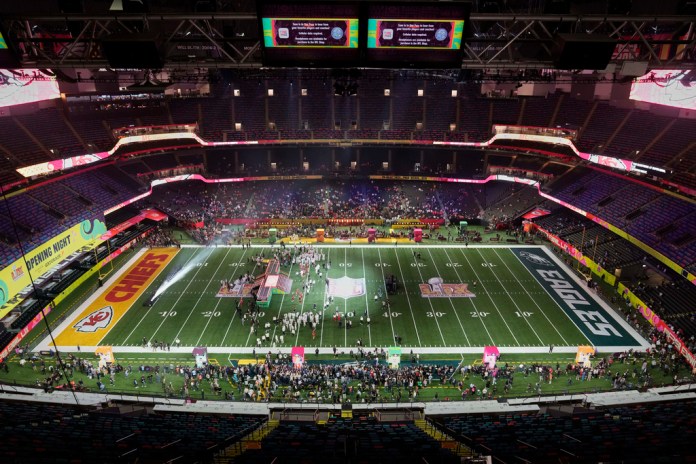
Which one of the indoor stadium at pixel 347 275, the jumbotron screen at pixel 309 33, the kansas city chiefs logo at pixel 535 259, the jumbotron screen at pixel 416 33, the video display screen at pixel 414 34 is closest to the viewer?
the jumbotron screen at pixel 309 33

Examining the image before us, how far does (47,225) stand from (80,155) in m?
11.4

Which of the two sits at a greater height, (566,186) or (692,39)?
(692,39)

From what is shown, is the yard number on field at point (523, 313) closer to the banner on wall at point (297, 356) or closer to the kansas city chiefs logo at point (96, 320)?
the banner on wall at point (297, 356)

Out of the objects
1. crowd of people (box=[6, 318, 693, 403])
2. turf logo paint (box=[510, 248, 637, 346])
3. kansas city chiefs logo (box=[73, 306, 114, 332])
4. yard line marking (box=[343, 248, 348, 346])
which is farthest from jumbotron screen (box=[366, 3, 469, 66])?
kansas city chiefs logo (box=[73, 306, 114, 332])

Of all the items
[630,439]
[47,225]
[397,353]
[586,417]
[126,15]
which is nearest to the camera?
[126,15]

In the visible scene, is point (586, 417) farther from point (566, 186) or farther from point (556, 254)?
point (566, 186)

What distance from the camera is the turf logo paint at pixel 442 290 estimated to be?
34.4 meters

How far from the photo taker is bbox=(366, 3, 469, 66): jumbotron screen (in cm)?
1038

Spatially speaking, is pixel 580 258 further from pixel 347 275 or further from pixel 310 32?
pixel 310 32

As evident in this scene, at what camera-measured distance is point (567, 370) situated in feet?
84.4

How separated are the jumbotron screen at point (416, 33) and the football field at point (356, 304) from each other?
2045 centimetres

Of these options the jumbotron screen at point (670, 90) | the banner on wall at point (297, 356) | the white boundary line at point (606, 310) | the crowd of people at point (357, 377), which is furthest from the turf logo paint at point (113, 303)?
the jumbotron screen at point (670, 90)

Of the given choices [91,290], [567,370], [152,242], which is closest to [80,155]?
[152,242]

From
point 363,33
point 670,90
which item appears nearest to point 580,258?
point 670,90
